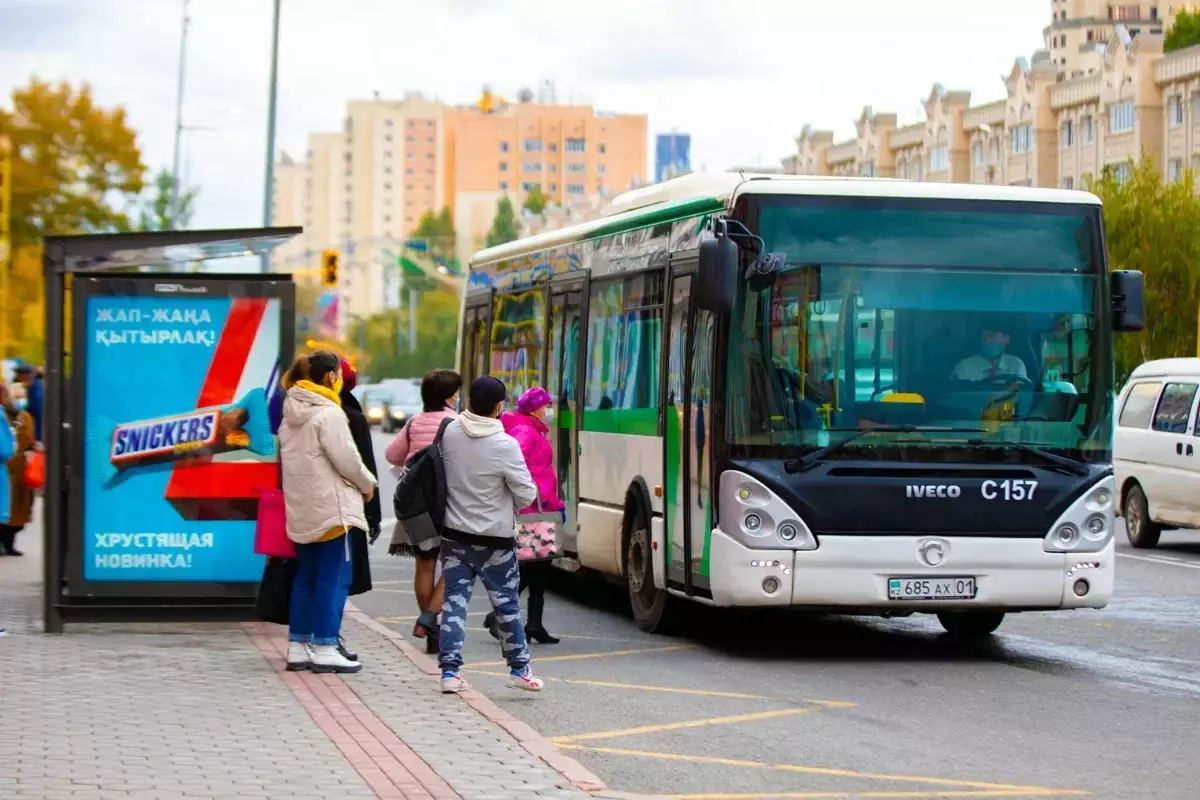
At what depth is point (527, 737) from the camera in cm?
917

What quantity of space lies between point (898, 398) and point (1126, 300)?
162 centimetres

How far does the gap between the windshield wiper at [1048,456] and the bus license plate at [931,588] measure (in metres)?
0.81

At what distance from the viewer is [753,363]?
41.7ft

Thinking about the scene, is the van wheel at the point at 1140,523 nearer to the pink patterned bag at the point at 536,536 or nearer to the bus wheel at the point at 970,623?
the bus wheel at the point at 970,623

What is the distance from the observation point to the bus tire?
46.9 ft

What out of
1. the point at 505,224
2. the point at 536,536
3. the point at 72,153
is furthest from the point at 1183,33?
the point at 505,224

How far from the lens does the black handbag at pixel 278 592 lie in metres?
11.8

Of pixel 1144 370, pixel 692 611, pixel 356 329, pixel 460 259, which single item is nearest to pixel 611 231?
pixel 692 611

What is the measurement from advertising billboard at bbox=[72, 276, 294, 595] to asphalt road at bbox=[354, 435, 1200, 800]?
6.02 feet

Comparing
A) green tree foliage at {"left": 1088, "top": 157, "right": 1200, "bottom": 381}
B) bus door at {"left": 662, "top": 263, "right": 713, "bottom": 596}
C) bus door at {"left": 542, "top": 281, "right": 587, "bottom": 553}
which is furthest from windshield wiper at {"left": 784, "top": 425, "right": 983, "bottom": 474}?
green tree foliage at {"left": 1088, "top": 157, "right": 1200, "bottom": 381}

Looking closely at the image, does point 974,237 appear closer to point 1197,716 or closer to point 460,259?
point 1197,716

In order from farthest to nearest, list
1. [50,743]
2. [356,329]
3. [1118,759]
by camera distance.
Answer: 1. [356,329]
2. [1118,759]
3. [50,743]

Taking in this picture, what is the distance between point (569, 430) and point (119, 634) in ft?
14.1

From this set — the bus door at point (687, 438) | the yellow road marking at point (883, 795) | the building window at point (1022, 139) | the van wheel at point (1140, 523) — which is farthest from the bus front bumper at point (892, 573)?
the building window at point (1022, 139)
